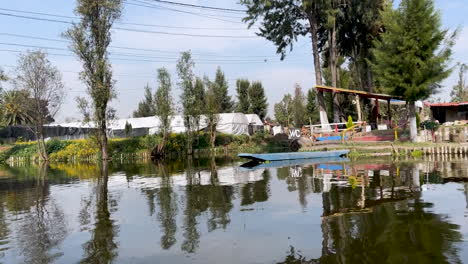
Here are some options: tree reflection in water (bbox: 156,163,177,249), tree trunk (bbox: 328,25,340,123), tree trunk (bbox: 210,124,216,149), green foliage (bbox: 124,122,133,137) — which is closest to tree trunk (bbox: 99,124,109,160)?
green foliage (bbox: 124,122,133,137)

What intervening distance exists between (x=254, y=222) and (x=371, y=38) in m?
32.2

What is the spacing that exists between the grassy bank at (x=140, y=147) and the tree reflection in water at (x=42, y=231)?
2633 cm

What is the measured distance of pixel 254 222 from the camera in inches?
371

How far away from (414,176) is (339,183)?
3274mm

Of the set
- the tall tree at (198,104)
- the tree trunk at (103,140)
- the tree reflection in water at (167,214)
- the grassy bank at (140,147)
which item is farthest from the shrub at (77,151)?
the tree reflection in water at (167,214)

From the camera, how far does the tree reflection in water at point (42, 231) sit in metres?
7.82

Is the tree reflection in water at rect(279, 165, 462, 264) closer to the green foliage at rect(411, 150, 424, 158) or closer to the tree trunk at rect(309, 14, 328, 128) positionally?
the green foliage at rect(411, 150, 424, 158)

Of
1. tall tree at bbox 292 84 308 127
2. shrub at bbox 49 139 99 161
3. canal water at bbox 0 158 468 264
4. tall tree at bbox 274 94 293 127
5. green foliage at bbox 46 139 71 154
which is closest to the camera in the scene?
canal water at bbox 0 158 468 264

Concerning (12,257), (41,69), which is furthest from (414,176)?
(41,69)

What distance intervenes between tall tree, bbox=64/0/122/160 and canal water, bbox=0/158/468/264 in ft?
74.2

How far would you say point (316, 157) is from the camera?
25609mm

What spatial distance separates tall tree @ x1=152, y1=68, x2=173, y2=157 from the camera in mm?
40875

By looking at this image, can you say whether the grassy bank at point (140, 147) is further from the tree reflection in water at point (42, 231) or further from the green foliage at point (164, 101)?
the tree reflection in water at point (42, 231)

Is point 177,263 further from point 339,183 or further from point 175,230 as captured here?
point 339,183
